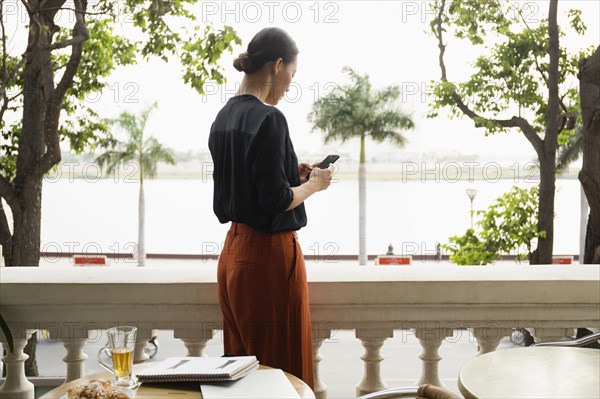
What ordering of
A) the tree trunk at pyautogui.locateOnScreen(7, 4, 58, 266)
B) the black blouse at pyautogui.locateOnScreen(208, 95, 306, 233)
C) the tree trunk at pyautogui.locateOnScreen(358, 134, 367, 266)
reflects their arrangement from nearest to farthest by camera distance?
the black blouse at pyautogui.locateOnScreen(208, 95, 306, 233), the tree trunk at pyautogui.locateOnScreen(7, 4, 58, 266), the tree trunk at pyautogui.locateOnScreen(358, 134, 367, 266)

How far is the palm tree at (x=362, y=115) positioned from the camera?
93.5 feet

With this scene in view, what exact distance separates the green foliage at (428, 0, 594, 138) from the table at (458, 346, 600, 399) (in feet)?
48.3

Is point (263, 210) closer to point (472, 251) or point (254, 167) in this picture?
point (254, 167)

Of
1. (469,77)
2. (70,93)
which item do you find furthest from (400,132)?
(70,93)

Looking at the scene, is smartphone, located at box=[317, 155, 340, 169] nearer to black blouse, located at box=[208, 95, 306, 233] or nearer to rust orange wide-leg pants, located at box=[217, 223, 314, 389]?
black blouse, located at box=[208, 95, 306, 233]

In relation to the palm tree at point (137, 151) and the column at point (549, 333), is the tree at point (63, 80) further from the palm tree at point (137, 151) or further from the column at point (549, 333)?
the column at point (549, 333)

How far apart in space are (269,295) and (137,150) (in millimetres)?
24854

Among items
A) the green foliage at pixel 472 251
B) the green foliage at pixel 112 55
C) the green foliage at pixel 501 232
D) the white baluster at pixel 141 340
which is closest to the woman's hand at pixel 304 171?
the white baluster at pixel 141 340

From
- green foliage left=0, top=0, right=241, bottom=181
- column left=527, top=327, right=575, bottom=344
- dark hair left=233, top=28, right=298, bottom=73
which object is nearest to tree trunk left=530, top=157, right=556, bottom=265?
green foliage left=0, top=0, right=241, bottom=181

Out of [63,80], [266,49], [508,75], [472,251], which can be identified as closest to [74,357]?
[266,49]

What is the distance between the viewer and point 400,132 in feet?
93.9

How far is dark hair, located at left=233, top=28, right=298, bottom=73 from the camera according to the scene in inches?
71.0

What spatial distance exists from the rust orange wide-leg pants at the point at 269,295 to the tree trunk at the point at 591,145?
7.37 meters

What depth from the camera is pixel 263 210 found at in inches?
68.6
